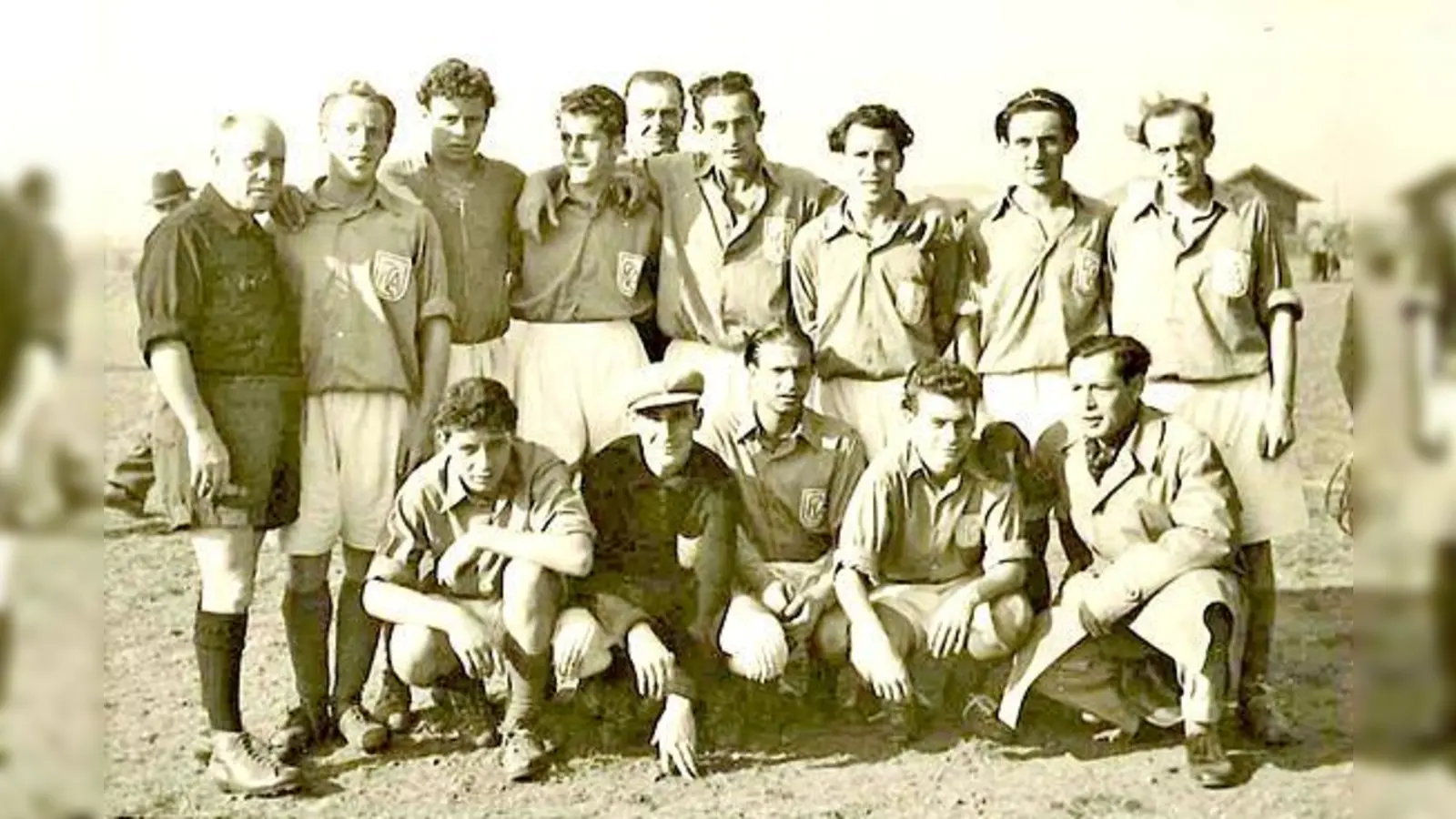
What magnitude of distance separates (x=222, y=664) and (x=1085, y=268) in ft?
7.15

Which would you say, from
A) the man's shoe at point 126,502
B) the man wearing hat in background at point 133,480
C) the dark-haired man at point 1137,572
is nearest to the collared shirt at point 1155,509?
the dark-haired man at point 1137,572

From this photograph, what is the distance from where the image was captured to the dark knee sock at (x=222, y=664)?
14.2ft

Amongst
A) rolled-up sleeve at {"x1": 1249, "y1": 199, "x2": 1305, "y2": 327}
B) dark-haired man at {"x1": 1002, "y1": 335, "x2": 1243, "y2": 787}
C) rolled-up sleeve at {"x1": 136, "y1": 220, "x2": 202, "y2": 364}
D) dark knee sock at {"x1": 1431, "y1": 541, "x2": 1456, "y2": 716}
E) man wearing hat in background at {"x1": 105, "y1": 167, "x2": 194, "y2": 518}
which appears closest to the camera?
dark knee sock at {"x1": 1431, "y1": 541, "x2": 1456, "y2": 716}

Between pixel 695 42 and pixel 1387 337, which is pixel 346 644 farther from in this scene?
pixel 1387 337

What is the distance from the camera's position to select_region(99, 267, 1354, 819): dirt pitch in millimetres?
4238

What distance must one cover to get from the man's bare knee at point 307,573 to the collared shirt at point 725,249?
1.01 metres

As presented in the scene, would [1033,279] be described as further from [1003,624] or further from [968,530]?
[1003,624]

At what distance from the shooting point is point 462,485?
14.0ft

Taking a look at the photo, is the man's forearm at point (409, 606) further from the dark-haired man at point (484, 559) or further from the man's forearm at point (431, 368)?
the man's forearm at point (431, 368)

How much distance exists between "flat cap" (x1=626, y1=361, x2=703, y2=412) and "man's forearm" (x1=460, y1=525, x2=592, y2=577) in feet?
1.29

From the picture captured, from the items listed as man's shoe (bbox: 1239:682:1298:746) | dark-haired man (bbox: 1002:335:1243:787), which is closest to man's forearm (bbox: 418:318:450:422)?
dark-haired man (bbox: 1002:335:1243:787)

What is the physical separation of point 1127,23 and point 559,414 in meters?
1.61

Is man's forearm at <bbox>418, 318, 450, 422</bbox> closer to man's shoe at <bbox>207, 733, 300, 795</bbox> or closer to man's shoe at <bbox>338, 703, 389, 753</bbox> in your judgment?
man's shoe at <bbox>338, 703, 389, 753</bbox>

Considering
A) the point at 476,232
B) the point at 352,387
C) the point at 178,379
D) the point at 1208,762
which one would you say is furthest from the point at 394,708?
the point at 1208,762
